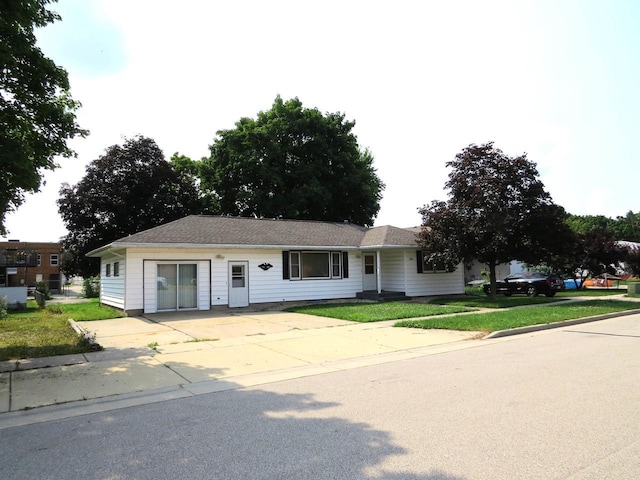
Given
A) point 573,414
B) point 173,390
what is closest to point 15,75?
point 173,390

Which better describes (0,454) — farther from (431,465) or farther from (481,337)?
(481,337)

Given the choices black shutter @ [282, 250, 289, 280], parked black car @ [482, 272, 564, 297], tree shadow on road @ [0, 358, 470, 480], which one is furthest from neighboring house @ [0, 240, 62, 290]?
tree shadow on road @ [0, 358, 470, 480]

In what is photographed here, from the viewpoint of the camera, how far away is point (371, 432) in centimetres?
466

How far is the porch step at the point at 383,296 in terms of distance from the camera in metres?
21.7

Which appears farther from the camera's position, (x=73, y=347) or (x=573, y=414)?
(x=73, y=347)

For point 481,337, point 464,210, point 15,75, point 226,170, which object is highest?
point 226,170

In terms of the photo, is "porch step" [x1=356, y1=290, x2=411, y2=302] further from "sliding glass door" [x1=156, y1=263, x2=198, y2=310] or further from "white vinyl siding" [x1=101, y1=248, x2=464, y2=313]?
"sliding glass door" [x1=156, y1=263, x2=198, y2=310]

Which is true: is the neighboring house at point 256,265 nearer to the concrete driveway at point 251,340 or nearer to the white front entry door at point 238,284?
the white front entry door at point 238,284

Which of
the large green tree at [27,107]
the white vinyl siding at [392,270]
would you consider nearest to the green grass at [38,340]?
the large green tree at [27,107]

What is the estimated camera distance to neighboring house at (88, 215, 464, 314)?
17.7 meters

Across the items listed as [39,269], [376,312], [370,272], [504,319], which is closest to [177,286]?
[376,312]

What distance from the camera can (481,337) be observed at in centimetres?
1104

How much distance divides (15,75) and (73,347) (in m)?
5.64

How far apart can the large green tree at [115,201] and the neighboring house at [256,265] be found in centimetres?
1289
